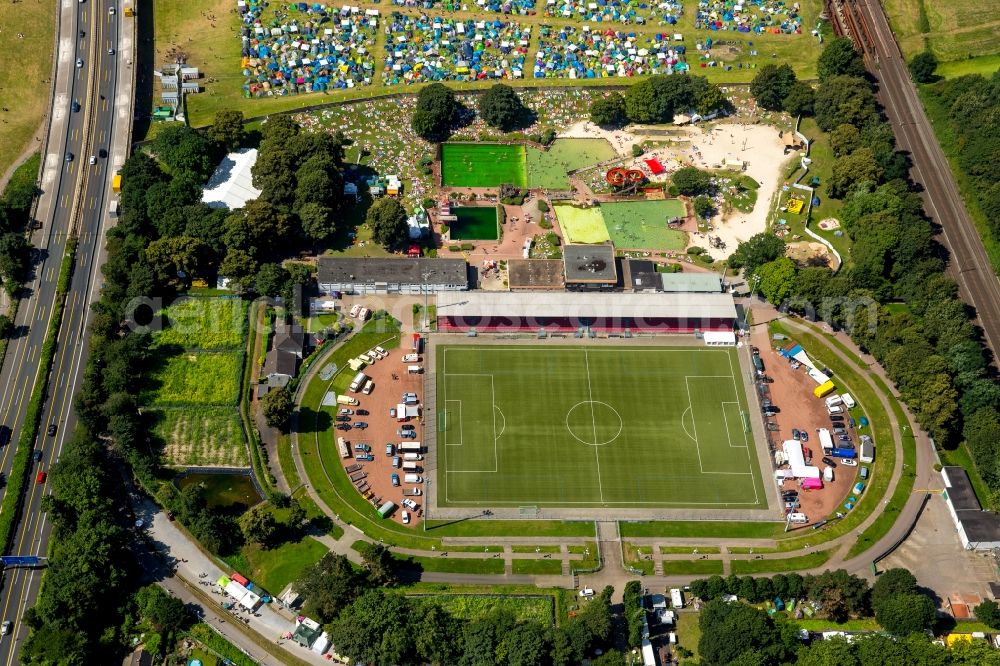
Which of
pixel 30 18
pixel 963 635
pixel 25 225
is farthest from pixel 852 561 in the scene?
pixel 30 18

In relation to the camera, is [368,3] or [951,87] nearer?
[951,87]

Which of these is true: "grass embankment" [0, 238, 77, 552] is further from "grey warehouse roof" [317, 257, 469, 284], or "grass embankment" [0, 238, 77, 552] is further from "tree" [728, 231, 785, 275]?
"tree" [728, 231, 785, 275]

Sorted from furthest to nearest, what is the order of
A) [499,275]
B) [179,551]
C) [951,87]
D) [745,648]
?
[951,87] < [499,275] < [179,551] < [745,648]

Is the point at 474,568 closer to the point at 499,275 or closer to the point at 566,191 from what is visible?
the point at 499,275

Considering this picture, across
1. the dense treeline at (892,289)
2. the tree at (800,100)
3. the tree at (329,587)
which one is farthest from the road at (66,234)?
the tree at (800,100)

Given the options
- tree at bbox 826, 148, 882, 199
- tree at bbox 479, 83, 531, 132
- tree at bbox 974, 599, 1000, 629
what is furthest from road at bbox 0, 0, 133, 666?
tree at bbox 826, 148, 882, 199
